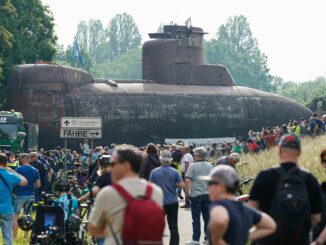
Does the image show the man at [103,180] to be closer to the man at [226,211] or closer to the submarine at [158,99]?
the man at [226,211]

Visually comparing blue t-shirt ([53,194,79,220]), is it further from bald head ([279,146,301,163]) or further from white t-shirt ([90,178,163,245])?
white t-shirt ([90,178,163,245])

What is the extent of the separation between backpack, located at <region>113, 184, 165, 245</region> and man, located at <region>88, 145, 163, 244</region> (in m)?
0.06

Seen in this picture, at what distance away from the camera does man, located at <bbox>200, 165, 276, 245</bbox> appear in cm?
716

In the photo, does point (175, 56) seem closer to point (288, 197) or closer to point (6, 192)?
point (6, 192)

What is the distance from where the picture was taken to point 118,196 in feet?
23.9

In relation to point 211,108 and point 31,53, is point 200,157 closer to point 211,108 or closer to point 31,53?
point 211,108

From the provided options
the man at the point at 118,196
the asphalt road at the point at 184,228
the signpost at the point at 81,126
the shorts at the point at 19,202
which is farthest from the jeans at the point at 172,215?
the signpost at the point at 81,126

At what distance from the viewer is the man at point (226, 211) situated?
282 inches

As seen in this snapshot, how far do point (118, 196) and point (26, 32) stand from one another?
56.3 meters

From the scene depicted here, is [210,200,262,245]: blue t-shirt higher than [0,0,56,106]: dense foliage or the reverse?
the reverse

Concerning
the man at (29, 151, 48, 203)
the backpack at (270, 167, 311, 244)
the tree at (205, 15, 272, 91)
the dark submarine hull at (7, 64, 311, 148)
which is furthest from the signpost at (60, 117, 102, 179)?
the tree at (205, 15, 272, 91)

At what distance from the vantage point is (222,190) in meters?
7.34

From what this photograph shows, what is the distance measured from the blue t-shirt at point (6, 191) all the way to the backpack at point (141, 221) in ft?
20.5

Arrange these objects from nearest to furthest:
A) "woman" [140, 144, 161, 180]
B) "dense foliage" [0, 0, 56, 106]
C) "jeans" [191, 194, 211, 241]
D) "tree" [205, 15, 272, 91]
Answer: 1. "jeans" [191, 194, 211, 241]
2. "woman" [140, 144, 161, 180]
3. "dense foliage" [0, 0, 56, 106]
4. "tree" [205, 15, 272, 91]
